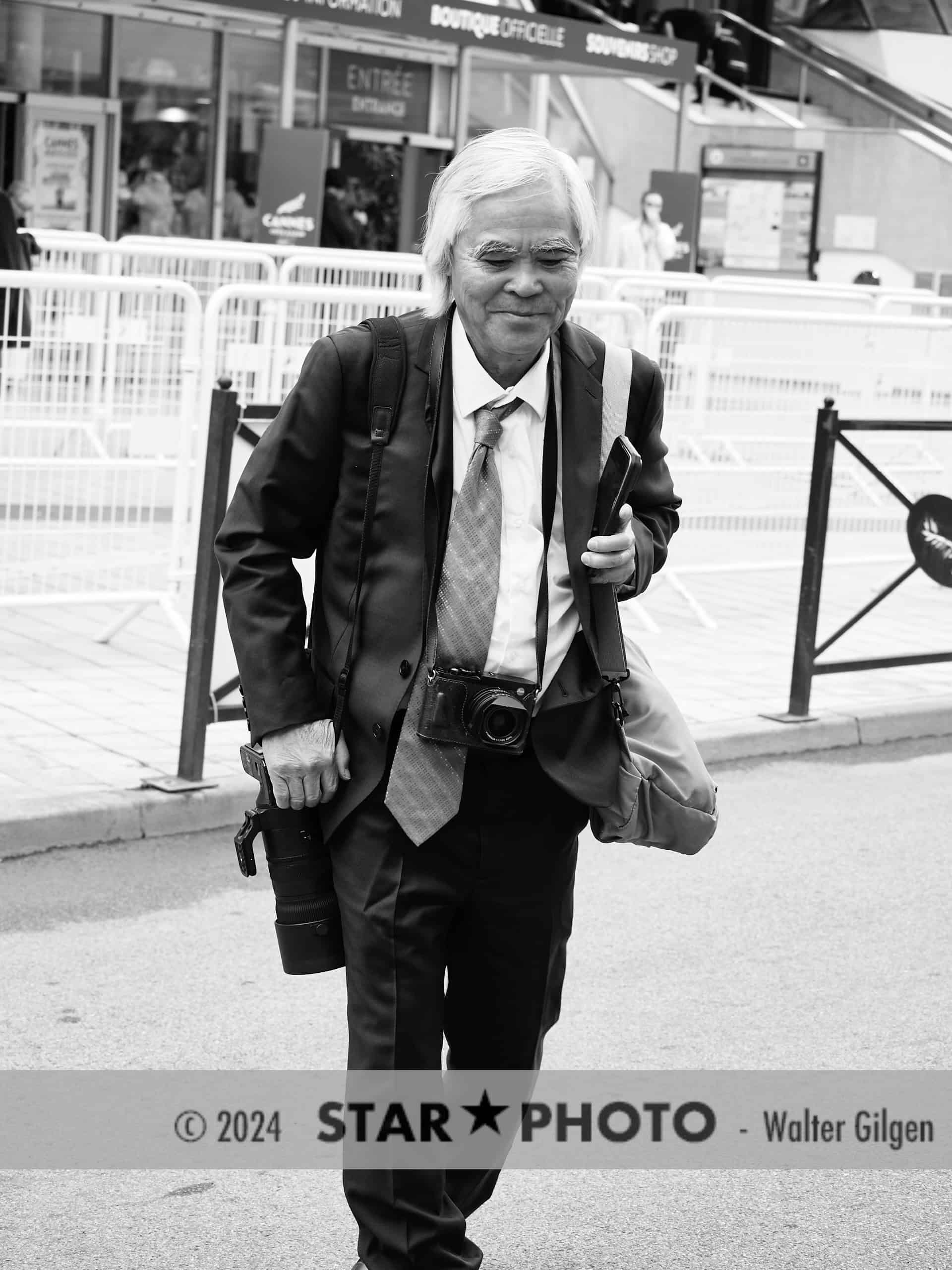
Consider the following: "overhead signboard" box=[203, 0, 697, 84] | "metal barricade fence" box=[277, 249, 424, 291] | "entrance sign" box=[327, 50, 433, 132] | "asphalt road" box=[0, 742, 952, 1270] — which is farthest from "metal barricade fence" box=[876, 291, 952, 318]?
"entrance sign" box=[327, 50, 433, 132]

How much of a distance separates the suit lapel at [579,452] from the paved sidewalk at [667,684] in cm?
329

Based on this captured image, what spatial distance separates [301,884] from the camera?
310cm

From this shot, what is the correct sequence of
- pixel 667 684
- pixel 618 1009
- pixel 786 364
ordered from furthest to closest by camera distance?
pixel 786 364 < pixel 667 684 < pixel 618 1009

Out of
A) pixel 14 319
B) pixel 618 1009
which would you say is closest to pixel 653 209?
pixel 14 319

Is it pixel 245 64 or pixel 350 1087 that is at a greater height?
pixel 245 64

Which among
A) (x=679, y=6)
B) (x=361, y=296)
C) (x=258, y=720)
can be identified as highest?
(x=679, y=6)

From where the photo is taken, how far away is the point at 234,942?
206 inches

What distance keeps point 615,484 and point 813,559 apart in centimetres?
499

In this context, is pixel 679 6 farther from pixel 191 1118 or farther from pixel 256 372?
pixel 191 1118

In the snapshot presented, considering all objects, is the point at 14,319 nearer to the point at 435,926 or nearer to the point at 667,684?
the point at 667,684

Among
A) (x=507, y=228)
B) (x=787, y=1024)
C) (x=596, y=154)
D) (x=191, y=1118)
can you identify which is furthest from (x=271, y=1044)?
(x=596, y=154)

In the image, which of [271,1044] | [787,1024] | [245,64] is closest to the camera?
[271,1044]

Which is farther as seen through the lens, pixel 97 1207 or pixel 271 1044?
pixel 271 1044

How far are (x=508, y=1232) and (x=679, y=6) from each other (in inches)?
1191
